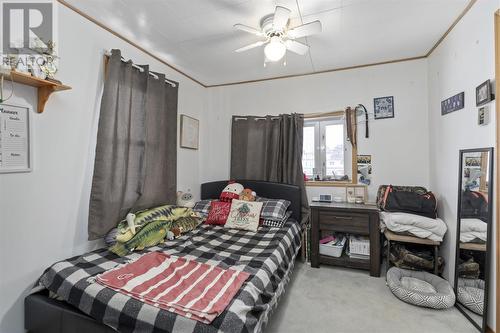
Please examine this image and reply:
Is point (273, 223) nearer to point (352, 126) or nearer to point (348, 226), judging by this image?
point (348, 226)

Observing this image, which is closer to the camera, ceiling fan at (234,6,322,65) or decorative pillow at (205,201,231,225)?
ceiling fan at (234,6,322,65)

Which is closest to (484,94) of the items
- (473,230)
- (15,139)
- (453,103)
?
(453,103)

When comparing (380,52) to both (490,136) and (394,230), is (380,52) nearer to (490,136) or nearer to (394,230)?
(490,136)

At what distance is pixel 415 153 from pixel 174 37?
3070 mm

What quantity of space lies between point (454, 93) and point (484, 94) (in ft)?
1.79

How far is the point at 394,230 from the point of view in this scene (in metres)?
2.45

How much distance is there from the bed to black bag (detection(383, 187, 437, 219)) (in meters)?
1.30

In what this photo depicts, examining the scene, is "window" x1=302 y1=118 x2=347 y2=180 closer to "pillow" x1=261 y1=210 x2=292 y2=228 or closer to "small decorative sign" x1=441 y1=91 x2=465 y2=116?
"pillow" x1=261 y1=210 x2=292 y2=228

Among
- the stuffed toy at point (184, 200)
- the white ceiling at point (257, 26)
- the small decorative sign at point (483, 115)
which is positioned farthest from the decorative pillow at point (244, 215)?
the small decorative sign at point (483, 115)

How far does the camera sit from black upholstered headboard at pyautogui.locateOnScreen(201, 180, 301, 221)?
3.08 metres

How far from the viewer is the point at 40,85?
5.38ft

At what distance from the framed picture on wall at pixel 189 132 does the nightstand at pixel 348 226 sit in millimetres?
1914

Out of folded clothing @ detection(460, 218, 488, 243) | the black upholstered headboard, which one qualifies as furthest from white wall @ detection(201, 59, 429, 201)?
folded clothing @ detection(460, 218, 488, 243)

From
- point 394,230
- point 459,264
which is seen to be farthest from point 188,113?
point 459,264
